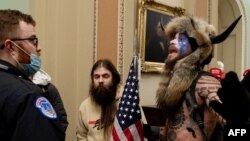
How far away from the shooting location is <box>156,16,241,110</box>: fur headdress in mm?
2596

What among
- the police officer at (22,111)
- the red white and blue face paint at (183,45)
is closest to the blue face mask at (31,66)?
the police officer at (22,111)

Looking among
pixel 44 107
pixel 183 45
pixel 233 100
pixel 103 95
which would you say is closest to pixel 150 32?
pixel 103 95

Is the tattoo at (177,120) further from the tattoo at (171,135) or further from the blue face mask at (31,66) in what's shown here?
the blue face mask at (31,66)

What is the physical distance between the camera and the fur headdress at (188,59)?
8.52 feet

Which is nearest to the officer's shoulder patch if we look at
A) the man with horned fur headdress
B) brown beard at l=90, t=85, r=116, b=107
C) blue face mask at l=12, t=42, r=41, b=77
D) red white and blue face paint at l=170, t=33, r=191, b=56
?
blue face mask at l=12, t=42, r=41, b=77

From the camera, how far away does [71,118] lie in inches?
170

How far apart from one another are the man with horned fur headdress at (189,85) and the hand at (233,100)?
0.79m

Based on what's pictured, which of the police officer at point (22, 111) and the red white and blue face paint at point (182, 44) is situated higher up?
the red white and blue face paint at point (182, 44)

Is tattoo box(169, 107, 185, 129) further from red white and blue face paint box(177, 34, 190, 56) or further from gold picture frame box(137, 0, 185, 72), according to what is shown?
gold picture frame box(137, 0, 185, 72)

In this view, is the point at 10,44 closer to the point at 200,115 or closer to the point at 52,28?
the point at 200,115

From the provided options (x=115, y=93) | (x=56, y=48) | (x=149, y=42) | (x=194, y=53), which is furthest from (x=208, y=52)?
(x=149, y=42)

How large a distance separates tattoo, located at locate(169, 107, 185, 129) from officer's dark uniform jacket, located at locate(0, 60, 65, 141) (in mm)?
1103

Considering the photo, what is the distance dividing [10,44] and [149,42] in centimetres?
370

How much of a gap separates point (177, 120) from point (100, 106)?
1169 millimetres
